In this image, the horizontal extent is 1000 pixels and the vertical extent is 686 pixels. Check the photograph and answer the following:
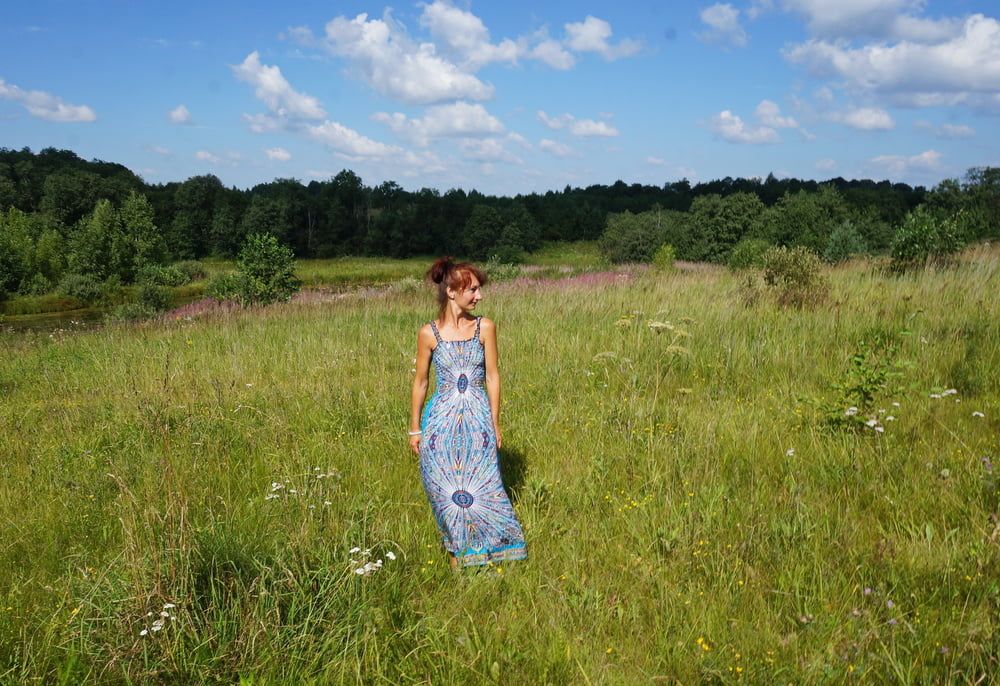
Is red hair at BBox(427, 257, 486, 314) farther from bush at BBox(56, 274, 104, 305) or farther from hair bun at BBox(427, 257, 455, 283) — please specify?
bush at BBox(56, 274, 104, 305)

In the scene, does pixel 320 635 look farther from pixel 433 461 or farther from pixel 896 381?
pixel 896 381

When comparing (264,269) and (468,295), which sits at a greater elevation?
(468,295)

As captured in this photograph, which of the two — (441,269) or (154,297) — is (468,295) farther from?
(154,297)

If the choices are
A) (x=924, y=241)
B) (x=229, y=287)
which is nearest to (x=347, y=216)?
(x=229, y=287)

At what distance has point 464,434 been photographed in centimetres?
356

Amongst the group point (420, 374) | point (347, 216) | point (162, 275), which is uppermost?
point (347, 216)

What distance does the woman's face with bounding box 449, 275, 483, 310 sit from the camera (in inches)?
142

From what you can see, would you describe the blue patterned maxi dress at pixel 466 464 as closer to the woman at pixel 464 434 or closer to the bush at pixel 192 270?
the woman at pixel 464 434

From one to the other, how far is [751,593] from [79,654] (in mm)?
2918

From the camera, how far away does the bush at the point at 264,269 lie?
1825 cm

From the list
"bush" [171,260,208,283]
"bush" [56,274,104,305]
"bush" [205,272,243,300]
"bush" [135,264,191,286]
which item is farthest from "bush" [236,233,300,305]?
"bush" [171,260,208,283]

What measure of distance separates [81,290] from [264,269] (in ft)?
131

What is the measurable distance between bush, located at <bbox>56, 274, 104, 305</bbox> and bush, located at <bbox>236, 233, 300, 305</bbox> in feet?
126

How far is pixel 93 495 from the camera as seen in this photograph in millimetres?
4211
